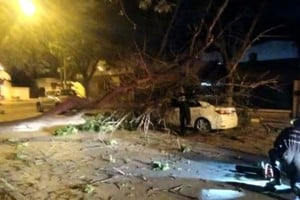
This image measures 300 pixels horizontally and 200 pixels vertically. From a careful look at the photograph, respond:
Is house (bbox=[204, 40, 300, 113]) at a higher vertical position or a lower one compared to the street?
higher

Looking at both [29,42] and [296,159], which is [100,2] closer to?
[29,42]

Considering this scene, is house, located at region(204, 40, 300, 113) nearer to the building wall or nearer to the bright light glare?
the bright light glare

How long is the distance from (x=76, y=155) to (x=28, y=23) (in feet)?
20.3

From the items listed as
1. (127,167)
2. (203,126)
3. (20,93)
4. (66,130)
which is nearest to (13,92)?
(20,93)

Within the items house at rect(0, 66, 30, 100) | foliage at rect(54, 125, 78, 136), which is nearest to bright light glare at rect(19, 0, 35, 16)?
foliage at rect(54, 125, 78, 136)

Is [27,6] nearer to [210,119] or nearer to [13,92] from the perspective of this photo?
[210,119]

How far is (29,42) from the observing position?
32.4 feet

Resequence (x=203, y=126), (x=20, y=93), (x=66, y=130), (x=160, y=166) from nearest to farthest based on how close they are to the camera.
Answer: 1. (x=160, y=166)
2. (x=66, y=130)
3. (x=203, y=126)
4. (x=20, y=93)

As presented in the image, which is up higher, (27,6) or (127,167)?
(27,6)

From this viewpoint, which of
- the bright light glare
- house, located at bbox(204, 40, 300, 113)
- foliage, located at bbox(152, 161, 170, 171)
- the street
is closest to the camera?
the bright light glare

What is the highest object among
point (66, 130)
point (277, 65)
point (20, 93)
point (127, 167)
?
point (277, 65)

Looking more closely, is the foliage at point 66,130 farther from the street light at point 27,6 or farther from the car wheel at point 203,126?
the street light at point 27,6

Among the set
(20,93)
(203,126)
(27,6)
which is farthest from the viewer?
(20,93)

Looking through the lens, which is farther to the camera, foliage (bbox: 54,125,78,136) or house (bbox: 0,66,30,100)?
house (bbox: 0,66,30,100)
